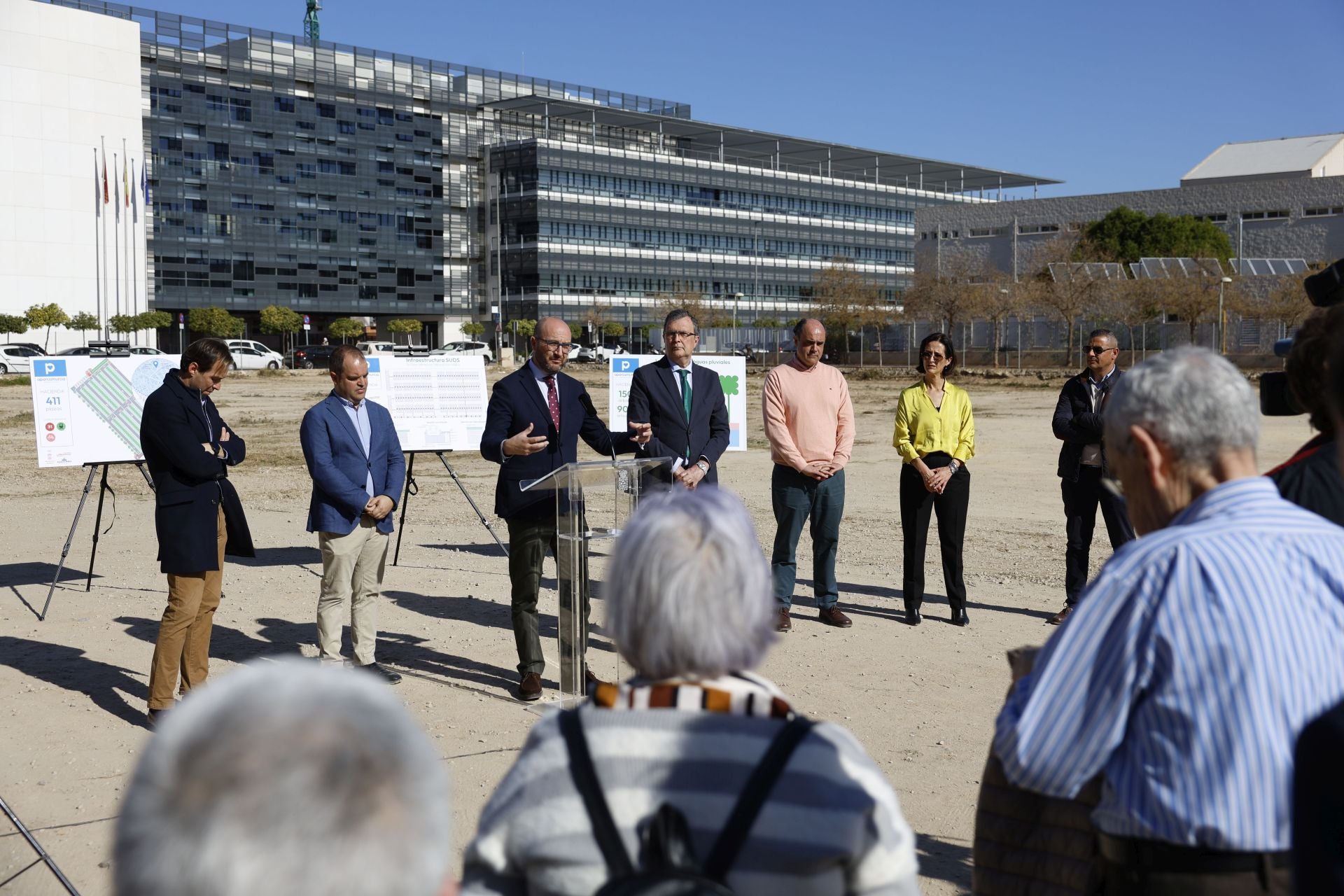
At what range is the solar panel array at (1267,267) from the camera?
67.8m

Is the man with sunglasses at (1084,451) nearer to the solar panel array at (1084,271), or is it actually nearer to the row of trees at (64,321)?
the solar panel array at (1084,271)

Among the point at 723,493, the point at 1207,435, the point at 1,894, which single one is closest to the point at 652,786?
the point at 723,493

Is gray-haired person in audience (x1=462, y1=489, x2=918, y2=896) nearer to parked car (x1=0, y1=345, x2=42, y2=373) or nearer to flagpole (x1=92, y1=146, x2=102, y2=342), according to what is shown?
parked car (x1=0, y1=345, x2=42, y2=373)

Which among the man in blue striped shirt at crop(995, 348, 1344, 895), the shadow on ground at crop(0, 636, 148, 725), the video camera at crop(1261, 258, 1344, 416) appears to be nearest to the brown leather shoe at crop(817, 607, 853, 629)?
the shadow on ground at crop(0, 636, 148, 725)

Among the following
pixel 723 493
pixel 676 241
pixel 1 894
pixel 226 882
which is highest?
pixel 676 241

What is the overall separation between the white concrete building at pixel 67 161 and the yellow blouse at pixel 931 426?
80477mm

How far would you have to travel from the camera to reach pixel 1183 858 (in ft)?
6.79

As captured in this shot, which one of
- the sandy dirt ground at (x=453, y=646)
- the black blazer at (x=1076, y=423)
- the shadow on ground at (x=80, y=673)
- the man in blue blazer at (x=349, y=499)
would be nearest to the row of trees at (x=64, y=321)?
the sandy dirt ground at (x=453, y=646)

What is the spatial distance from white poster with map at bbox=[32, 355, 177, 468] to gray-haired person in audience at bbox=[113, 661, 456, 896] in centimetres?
945

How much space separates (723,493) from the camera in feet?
7.09

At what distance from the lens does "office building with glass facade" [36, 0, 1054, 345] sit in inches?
3499

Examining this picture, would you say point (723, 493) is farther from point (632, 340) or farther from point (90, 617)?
point (632, 340)

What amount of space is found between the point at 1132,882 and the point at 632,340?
3811 inches

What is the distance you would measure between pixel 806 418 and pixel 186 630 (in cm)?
419
